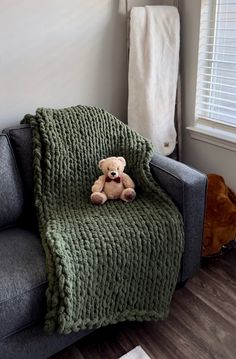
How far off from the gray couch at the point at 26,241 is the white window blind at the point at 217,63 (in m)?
0.65

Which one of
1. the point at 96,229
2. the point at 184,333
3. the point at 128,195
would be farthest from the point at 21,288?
the point at 184,333

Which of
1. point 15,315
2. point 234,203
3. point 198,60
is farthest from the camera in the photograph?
point 198,60

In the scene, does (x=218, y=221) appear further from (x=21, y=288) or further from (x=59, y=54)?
(x=59, y=54)

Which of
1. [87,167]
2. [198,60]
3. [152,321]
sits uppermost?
[198,60]

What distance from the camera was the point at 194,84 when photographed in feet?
7.18

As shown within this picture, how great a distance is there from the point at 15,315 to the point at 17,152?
0.79 m

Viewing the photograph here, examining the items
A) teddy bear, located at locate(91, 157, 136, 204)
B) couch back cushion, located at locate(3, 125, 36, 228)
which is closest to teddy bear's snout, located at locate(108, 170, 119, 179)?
teddy bear, located at locate(91, 157, 136, 204)

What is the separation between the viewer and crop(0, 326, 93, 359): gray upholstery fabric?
1240 mm

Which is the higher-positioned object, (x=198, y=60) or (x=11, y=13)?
(x=11, y=13)

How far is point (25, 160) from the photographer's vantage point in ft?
5.51

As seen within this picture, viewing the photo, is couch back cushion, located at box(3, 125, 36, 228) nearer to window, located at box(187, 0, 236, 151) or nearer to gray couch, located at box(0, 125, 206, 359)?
gray couch, located at box(0, 125, 206, 359)

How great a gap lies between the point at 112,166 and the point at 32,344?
0.82m

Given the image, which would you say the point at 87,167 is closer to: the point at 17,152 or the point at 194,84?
the point at 17,152

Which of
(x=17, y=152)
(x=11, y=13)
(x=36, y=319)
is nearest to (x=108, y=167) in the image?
(x=17, y=152)
